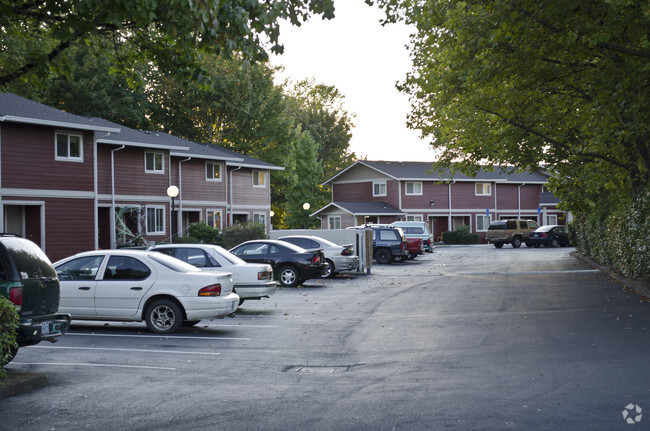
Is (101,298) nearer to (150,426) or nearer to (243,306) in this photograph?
(243,306)

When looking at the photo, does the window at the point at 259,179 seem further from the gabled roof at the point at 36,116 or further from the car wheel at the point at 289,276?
the car wheel at the point at 289,276

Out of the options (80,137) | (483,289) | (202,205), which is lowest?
(483,289)

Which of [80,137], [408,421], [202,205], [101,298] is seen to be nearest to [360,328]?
[101,298]

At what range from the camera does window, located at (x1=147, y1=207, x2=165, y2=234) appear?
3637 cm

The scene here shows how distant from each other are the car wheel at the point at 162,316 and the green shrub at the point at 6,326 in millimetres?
4707

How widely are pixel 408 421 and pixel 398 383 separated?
1.84m

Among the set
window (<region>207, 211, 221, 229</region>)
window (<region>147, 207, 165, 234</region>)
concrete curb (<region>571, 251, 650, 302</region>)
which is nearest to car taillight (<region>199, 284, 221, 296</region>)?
concrete curb (<region>571, 251, 650, 302</region>)

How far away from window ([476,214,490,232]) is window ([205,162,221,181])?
3433 centimetres

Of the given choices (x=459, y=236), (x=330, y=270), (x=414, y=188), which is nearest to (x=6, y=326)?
(x=330, y=270)

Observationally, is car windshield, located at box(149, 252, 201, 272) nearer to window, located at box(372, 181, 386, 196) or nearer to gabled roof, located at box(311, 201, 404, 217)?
gabled roof, located at box(311, 201, 404, 217)

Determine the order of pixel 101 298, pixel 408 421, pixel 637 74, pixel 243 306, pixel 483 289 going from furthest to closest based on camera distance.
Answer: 1. pixel 483 289
2. pixel 243 306
3. pixel 637 74
4. pixel 101 298
5. pixel 408 421

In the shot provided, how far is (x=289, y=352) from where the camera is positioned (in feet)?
36.4

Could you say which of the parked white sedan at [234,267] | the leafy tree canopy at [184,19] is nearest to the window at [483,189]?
the parked white sedan at [234,267]

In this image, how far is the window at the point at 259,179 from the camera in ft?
152
